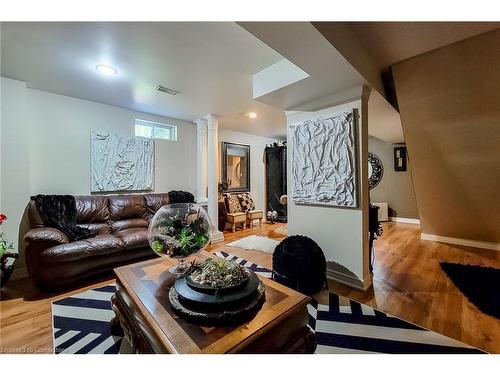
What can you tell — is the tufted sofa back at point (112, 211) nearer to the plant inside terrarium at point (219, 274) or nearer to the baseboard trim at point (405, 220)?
the plant inside terrarium at point (219, 274)

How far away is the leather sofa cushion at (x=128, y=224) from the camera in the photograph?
3.24 meters

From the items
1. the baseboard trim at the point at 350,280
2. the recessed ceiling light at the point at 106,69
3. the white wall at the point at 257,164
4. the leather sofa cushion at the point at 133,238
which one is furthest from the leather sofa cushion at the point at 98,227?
the white wall at the point at 257,164

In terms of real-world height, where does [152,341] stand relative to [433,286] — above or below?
above

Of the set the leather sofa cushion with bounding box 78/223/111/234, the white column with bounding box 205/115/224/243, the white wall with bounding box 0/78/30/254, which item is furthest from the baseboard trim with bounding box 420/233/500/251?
the white wall with bounding box 0/78/30/254

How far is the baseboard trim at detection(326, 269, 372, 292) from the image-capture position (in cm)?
234

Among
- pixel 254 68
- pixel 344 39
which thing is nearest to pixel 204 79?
pixel 254 68

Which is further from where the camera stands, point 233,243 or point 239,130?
point 239,130

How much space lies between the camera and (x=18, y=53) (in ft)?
6.84

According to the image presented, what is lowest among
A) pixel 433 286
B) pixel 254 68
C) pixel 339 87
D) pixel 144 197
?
pixel 433 286

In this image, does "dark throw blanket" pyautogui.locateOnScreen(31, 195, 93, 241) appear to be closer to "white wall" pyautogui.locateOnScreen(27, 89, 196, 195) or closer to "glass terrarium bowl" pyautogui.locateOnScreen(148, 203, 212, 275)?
"white wall" pyautogui.locateOnScreen(27, 89, 196, 195)

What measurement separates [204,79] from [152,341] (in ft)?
8.47

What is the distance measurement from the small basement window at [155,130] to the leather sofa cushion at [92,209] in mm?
1322

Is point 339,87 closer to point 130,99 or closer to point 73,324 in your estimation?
point 130,99

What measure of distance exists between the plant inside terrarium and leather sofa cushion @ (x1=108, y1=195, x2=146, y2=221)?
8.53 ft
